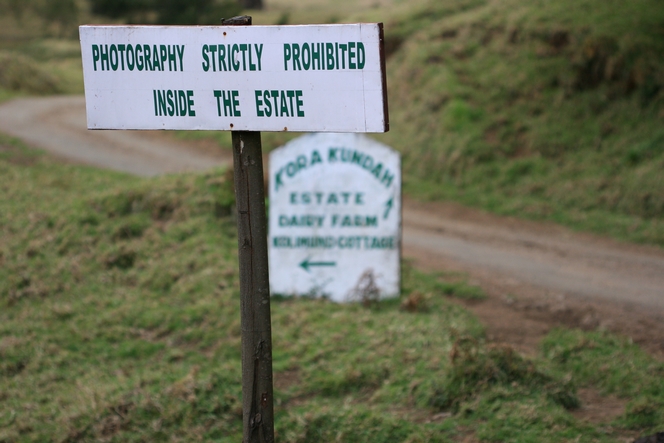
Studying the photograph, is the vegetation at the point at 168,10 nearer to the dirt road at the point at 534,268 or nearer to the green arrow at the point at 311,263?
the dirt road at the point at 534,268

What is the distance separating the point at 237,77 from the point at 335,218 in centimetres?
353

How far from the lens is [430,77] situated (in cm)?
1297

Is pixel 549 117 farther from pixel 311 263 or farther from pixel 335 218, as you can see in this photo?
pixel 311 263

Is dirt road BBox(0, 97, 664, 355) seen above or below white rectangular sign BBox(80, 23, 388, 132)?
below

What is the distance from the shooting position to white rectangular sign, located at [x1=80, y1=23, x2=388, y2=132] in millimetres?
2865

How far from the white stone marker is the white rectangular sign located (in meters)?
3.38

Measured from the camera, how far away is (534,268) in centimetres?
737

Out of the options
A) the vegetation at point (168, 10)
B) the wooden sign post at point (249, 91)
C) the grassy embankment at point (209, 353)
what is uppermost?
the vegetation at point (168, 10)

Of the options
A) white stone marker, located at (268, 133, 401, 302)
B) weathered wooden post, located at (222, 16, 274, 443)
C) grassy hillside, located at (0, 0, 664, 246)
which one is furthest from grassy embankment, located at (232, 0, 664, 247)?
weathered wooden post, located at (222, 16, 274, 443)

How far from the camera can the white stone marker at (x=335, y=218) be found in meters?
6.33

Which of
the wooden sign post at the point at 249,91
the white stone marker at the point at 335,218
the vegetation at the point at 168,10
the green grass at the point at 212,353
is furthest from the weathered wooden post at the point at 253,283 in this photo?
the vegetation at the point at 168,10

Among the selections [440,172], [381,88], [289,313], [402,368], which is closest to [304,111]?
[381,88]

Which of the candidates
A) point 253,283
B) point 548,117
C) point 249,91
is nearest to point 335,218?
point 253,283

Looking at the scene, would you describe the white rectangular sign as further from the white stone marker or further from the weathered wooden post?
the white stone marker
